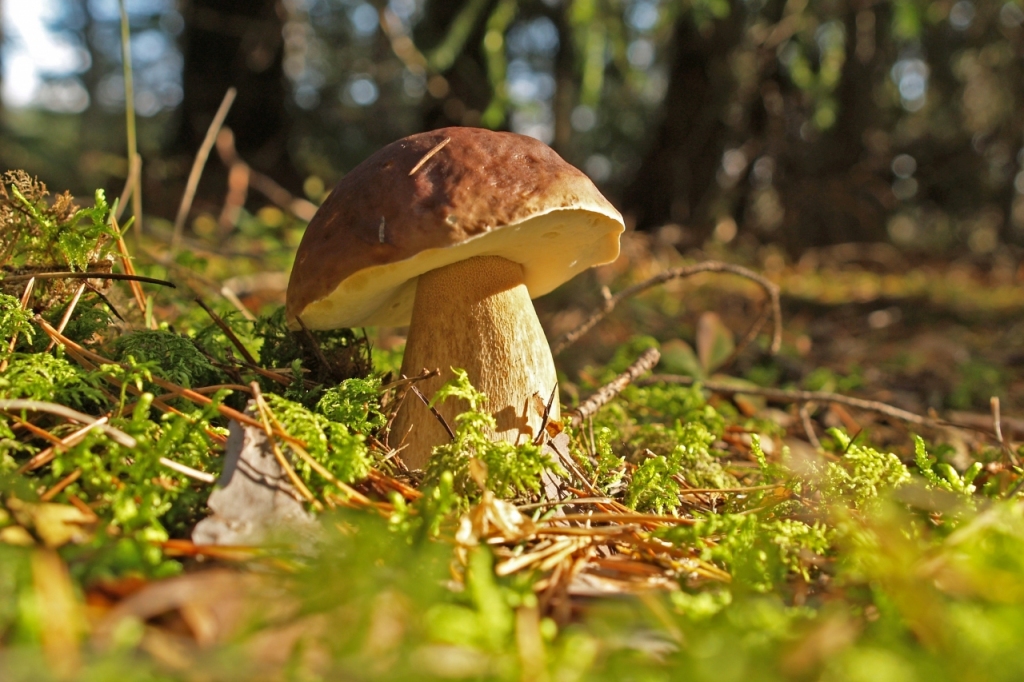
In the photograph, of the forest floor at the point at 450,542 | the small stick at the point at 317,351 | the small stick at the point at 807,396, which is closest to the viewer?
the forest floor at the point at 450,542

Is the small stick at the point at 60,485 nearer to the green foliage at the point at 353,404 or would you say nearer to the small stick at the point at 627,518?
the green foliage at the point at 353,404

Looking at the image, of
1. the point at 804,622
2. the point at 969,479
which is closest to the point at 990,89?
the point at 969,479

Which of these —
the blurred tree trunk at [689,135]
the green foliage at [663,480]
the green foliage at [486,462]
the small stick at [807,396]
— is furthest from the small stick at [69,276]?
the blurred tree trunk at [689,135]

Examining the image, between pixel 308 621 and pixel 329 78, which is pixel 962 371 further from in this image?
pixel 329 78

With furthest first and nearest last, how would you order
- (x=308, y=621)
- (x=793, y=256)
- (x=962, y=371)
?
→ (x=793, y=256)
(x=962, y=371)
(x=308, y=621)

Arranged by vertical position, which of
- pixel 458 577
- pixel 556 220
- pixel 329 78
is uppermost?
pixel 329 78

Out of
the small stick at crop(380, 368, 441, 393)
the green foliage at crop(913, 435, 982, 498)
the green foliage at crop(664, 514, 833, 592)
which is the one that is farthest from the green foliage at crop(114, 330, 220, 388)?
the green foliage at crop(913, 435, 982, 498)

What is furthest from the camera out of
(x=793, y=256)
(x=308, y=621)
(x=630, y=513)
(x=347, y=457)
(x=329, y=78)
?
(x=329, y=78)
